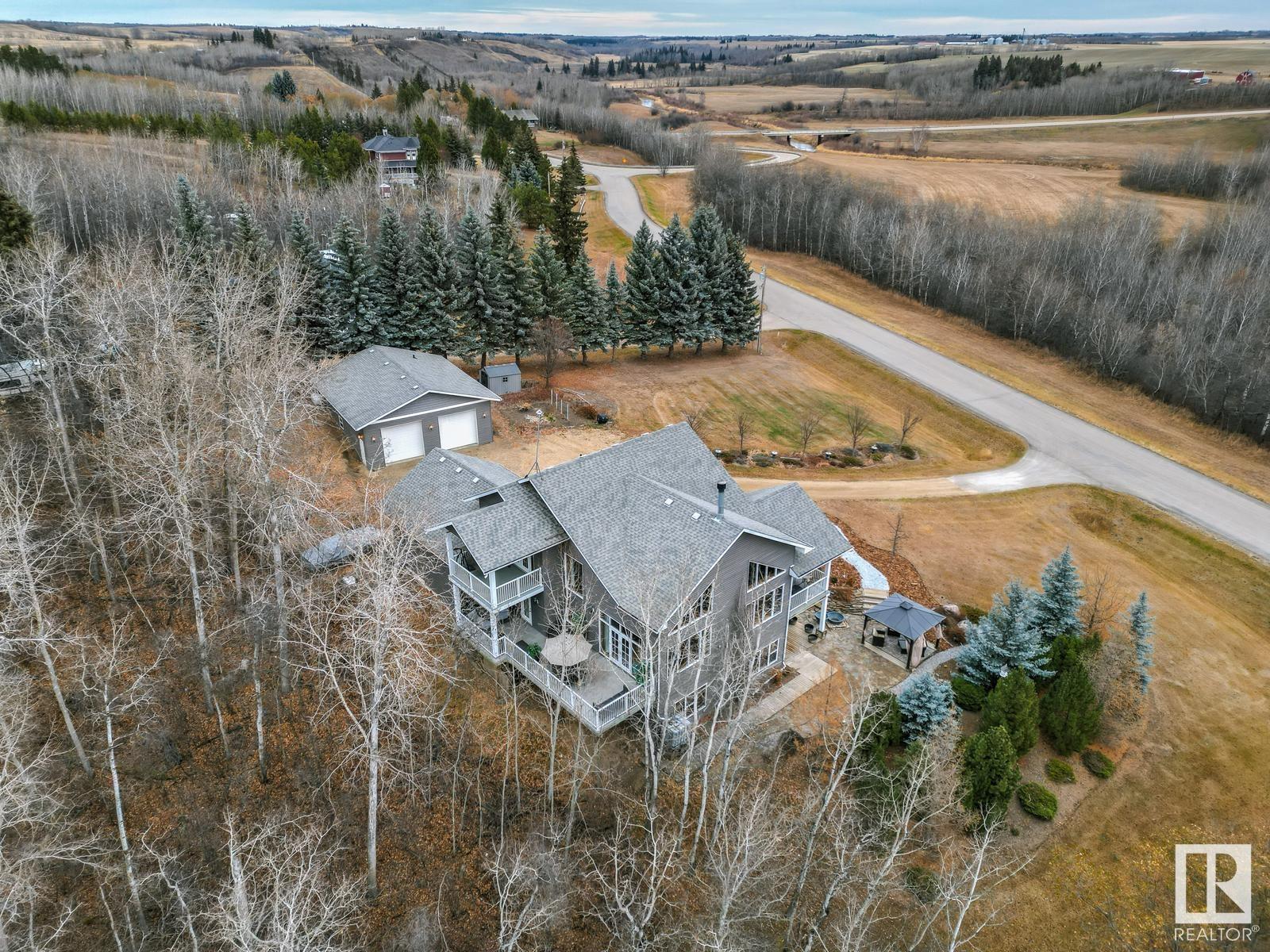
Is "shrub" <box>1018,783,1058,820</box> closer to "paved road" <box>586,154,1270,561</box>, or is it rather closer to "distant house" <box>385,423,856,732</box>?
"distant house" <box>385,423,856,732</box>

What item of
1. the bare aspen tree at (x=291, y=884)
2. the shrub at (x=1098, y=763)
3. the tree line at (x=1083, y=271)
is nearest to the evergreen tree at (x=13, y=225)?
the bare aspen tree at (x=291, y=884)

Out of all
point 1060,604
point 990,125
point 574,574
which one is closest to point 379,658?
point 574,574

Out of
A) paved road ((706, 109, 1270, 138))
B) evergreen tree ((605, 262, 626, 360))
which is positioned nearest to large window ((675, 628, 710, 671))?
evergreen tree ((605, 262, 626, 360))

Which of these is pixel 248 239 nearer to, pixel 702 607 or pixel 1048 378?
pixel 702 607

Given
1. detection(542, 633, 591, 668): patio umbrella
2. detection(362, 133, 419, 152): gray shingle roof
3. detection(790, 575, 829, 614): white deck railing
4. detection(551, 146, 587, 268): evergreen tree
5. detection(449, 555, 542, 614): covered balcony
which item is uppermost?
detection(362, 133, 419, 152): gray shingle roof

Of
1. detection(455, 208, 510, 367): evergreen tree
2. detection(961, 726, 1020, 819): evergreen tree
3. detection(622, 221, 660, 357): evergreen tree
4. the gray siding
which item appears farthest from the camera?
detection(622, 221, 660, 357): evergreen tree

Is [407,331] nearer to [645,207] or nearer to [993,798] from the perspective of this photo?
[993,798]
